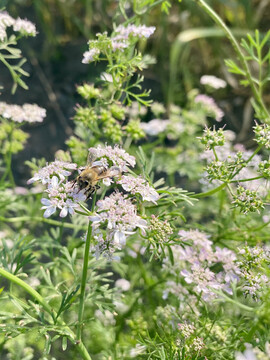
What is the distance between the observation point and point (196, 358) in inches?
59.5

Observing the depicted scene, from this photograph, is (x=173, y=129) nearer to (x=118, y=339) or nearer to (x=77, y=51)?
(x=118, y=339)

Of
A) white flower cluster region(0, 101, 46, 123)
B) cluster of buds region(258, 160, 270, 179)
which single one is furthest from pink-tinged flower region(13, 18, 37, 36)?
cluster of buds region(258, 160, 270, 179)

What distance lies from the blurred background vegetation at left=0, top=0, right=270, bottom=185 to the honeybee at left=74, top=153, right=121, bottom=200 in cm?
270

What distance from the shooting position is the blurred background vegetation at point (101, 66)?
178 inches

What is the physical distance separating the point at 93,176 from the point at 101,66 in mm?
3527

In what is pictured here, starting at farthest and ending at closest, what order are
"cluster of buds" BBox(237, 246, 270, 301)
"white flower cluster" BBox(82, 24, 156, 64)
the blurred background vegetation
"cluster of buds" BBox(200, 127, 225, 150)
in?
the blurred background vegetation → "white flower cluster" BBox(82, 24, 156, 64) → "cluster of buds" BBox(200, 127, 225, 150) → "cluster of buds" BBox(237, 246, 270, 301)

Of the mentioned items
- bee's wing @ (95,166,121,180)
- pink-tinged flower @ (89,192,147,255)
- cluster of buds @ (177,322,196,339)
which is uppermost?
bee's wing @ (95,166,121,180)

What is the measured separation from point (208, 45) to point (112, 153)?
13.7 ft

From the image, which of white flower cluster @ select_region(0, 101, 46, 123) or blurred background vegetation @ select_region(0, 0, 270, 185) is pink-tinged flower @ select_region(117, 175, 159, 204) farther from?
blurred background vegetation @ select_region(0, 0, 270, 185)

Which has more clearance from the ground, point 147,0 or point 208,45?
point 147,0

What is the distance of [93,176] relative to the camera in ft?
4.97

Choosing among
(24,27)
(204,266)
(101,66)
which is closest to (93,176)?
(204,266)

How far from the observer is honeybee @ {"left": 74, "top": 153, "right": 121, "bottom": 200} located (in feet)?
4.93

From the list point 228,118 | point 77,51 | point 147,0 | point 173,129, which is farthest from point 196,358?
point 77,51
